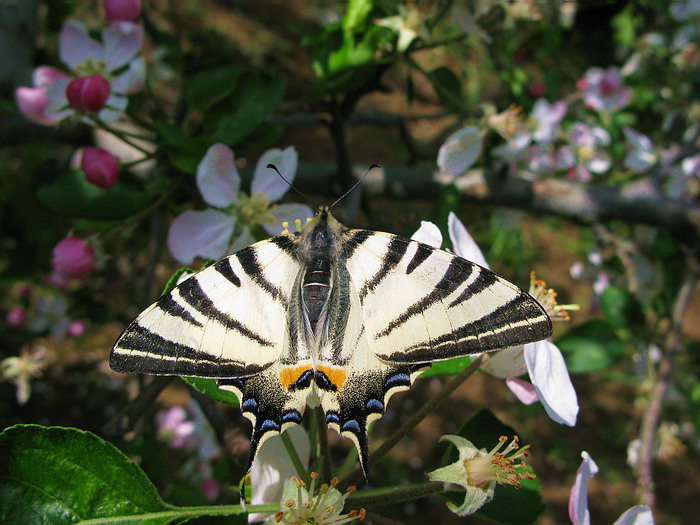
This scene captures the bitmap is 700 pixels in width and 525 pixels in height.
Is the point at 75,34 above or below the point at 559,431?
above

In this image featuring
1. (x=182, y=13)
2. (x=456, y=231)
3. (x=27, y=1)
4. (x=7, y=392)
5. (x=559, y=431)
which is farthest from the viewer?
(x=182, y=13)

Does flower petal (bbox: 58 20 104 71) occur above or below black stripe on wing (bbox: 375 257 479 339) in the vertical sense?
above

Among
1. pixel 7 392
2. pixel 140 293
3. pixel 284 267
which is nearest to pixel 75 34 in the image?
pixel 140 293

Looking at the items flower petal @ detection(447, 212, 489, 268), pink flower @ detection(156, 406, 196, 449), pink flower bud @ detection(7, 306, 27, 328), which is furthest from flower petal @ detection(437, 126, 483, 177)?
pink flower bud @ detection(7, 306, 27, 328)

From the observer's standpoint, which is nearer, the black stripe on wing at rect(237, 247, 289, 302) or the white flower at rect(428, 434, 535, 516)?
the white flower at rect(428, 434, 535, 516)

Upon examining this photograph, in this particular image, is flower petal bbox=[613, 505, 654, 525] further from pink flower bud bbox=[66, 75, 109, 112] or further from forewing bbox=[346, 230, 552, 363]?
pink flower bud bbox=[66, 75, 109, 112]

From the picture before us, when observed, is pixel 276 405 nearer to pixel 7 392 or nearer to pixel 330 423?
pixel 330 423

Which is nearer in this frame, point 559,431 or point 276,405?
point 276,405

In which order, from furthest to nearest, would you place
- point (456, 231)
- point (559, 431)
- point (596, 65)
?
point (559, 431) < point (596, 65) < point (456, 231)
